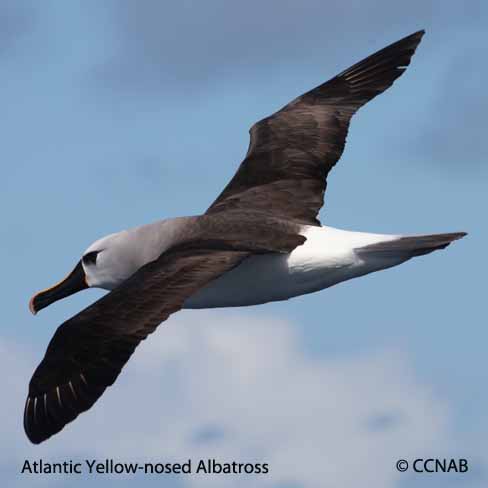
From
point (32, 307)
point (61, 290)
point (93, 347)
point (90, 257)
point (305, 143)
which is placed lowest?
point (93, 347)

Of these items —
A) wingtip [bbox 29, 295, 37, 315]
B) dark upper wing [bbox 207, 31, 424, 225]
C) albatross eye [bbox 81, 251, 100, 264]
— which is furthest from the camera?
dark upper wing [bbox 207, 31, 424, 225]

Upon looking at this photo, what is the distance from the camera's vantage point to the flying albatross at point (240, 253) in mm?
10781

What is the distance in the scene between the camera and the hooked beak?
1366 cm

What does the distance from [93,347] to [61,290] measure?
3.12 m

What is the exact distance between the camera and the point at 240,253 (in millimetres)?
11820

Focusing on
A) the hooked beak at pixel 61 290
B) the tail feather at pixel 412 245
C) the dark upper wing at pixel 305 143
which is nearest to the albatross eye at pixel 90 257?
the hooked beak at pixel 61 290

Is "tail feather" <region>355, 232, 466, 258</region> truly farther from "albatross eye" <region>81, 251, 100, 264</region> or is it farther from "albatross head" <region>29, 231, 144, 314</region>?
"albatross eye" <region>81, 251, 100, 264</region>

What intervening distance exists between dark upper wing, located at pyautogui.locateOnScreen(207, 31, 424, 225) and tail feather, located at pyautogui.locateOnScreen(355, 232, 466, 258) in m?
1.44

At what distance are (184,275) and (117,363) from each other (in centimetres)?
117

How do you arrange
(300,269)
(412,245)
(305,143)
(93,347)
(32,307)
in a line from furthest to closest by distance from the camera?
(305,143) → (32,307) → (300,269) → (412,245) → (93,347)

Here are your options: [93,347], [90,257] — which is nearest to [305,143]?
[90,257]

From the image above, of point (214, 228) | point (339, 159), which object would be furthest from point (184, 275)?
point (339, 159)

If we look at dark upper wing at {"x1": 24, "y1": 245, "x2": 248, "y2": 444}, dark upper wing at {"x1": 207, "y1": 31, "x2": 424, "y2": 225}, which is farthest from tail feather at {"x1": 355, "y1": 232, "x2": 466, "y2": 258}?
dark upper wing at {"x1": 24, "y1": 245, "x2": 248, "y2": 444}

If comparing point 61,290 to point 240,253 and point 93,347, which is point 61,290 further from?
point 93,347
